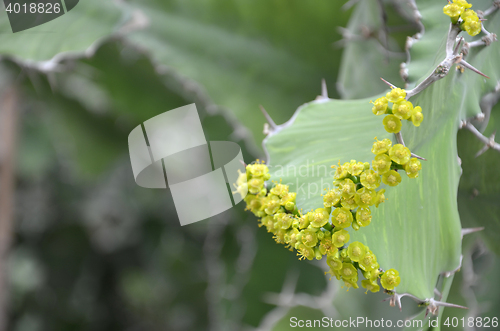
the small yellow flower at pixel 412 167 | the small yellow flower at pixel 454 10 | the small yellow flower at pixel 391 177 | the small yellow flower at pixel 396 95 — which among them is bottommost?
the small yellow flower at pixel 391 177

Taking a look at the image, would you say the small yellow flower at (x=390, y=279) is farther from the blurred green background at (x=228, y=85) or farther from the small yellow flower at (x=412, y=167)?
the blurred green background at (x=228, y=85)

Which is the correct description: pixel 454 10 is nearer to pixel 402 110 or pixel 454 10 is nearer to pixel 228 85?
pixel 402 110

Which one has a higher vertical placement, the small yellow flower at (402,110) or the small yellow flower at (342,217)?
the small yellow flower at (402,110)

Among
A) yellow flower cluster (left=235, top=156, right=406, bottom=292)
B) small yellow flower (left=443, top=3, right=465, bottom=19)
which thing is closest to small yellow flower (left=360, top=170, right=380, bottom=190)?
yellow flower cluster (left=235, top=156, right=406, bottom=292)

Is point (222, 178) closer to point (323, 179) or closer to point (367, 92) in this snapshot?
point (323, 179)

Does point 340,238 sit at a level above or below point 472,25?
below

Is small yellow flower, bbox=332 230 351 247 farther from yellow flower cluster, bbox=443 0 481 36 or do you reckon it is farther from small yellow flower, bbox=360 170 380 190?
yellow flower cluster, bbox=443 0 481 36

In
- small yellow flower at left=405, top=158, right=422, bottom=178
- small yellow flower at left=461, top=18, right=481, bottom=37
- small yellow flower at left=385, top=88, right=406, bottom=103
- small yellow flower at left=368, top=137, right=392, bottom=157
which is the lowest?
small yellow flower at left=405, top=158, right=422, bottom=178

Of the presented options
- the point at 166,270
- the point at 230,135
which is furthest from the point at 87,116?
the point at 166,270

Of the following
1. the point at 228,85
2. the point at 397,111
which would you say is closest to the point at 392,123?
the point at 397,111

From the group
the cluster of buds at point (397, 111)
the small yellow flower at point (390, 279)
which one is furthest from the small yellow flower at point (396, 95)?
the small yellow flower at point (390, 279)

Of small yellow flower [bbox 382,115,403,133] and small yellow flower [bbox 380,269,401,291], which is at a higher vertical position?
small yellow flower [bbox 382,115,403,133]

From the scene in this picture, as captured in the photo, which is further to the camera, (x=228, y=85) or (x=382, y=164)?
(x=228, y=85)
